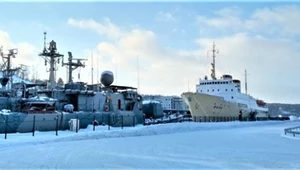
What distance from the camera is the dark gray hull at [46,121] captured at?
73.2ft

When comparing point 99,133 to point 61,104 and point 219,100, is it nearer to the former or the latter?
point 61,104

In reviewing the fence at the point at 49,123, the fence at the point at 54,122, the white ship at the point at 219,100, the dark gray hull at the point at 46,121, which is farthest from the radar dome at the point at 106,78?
the white ship at the point at 219,100

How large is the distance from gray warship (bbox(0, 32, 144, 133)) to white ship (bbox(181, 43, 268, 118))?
34.6ft

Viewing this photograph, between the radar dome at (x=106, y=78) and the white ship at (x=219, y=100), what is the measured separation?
43.6 ft

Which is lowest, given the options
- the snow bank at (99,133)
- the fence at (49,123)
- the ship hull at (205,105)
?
the snow bank at (99,133)

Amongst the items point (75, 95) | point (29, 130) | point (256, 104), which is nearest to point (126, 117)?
point (75, 95)

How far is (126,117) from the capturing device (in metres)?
34.4

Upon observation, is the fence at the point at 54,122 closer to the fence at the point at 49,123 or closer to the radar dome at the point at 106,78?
the fence at the point at 49,123

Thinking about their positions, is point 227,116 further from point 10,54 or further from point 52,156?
point 52,156

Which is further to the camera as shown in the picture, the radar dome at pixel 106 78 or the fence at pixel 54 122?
the radar dome at pixel 106 78

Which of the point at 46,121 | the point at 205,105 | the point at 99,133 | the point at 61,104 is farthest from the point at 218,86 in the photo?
the point at 99,133

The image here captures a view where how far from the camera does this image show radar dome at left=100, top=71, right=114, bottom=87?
40.2 m

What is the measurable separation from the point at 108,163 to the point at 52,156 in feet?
8.89

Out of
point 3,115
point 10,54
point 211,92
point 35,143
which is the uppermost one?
point 10,54
